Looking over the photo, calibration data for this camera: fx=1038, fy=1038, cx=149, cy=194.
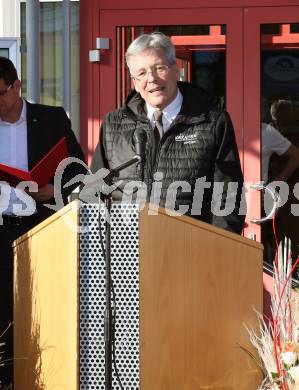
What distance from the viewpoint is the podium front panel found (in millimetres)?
3557

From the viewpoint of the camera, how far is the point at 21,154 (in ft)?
16.8

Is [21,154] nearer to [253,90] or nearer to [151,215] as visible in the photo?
[151,215]

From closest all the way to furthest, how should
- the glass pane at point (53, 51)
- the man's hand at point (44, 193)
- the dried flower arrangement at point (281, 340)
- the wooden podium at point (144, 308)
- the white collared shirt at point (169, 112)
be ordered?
the wooden podium at point (144, 308), the dried flower arrangement at point (281, 340), the white collared shirt at point (169, 112), the man's hand at point (44, 193), the glass pane at point (53, 51)

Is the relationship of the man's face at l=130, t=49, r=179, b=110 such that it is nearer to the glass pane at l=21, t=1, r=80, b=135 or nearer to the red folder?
the red folder

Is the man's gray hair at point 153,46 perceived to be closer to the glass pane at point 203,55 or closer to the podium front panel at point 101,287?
the podium front panel at point 101,287

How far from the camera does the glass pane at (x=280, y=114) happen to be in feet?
22.6

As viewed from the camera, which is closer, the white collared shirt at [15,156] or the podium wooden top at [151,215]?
the podium wooden top at [151,215]

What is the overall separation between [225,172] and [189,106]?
35 cm

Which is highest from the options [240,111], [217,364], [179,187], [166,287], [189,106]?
[240,111]

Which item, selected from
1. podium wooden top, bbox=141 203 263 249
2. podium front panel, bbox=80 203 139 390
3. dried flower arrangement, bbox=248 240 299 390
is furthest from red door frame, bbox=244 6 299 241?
podium front panel, bbox=80 203 139 390

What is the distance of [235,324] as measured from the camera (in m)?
3.82

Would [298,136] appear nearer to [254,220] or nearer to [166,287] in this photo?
[254,220]

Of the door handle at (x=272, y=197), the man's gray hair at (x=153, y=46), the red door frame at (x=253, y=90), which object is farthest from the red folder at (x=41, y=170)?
the red door frame at (x=253, y=90)

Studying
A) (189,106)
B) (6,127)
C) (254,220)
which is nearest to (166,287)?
(189,106)
